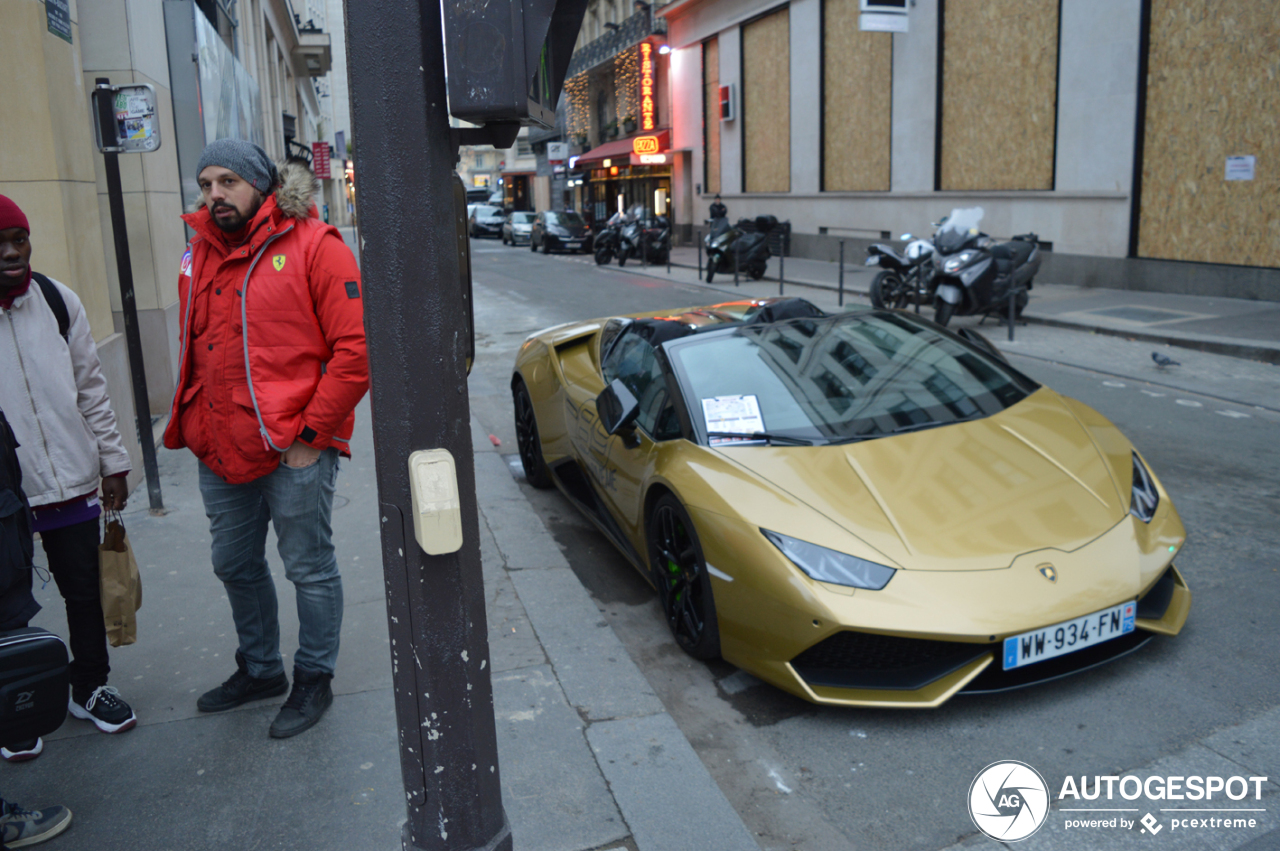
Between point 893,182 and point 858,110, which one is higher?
point 858,110

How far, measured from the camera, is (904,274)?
1387 cm

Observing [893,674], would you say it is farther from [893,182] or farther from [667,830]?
[893,182]

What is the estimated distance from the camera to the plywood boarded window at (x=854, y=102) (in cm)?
2189

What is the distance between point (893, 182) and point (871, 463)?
749 inches

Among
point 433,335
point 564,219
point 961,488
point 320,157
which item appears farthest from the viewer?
point 564,219

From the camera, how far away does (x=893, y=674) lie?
3377 millimetres

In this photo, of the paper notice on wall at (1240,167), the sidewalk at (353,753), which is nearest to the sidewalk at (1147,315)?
the paper notice on wall at (1240,167)

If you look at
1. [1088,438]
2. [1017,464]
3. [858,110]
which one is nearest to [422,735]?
[1017,464]

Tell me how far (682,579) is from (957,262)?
30.8 feet

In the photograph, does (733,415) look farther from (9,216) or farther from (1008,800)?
(9,216)

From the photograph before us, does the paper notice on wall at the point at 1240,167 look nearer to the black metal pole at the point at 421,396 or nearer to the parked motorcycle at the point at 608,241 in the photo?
the black metal pole at the point at 421,396

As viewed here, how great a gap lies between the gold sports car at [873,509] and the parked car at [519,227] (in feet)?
109

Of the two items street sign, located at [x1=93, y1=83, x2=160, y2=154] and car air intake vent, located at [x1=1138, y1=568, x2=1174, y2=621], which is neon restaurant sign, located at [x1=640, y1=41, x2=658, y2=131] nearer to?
street sign, located at [x1=93, y1=83, x2=160, y2=154]

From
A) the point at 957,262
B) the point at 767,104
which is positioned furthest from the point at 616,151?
the point at 957,262
